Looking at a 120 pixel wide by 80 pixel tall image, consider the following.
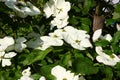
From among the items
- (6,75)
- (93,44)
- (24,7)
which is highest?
(24,7)

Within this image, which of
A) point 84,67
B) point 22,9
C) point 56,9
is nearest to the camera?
point 84,67

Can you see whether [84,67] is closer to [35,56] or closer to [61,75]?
[61,75]

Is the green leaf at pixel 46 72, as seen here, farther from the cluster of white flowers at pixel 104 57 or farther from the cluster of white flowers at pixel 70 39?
the cluster of white flowers at pixel 104 57

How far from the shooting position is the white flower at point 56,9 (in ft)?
6.68

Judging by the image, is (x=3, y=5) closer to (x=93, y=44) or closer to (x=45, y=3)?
(x=45, y=3)

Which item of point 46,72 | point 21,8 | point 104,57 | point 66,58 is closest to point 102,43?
point 104,57

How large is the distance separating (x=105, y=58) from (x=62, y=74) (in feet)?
0.63

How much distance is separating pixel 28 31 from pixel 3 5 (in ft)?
1.22

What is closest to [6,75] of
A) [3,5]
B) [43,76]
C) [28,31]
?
[43,76]

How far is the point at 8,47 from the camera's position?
1.94m

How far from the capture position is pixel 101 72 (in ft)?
5.84

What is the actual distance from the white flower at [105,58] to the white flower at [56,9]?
13.5 inches

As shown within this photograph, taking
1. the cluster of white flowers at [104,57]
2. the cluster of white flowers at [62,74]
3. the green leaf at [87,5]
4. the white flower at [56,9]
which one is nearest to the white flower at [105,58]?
the cluster of white flowers at [104,57]

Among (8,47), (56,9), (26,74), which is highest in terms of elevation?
(56,9)
